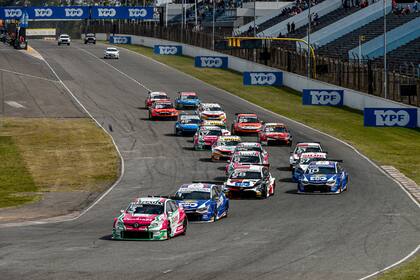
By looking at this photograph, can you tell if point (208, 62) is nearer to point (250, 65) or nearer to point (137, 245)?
point (250, 65)

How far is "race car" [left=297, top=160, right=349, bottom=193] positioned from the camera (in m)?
49.1

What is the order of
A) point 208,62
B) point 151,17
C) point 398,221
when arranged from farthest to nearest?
point 151,17, point 208,62, point 398,221

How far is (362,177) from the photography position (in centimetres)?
5494

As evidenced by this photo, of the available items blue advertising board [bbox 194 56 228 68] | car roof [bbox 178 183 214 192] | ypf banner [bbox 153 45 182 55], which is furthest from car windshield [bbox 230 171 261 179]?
ypf banner [bbox 153 45 182 55]

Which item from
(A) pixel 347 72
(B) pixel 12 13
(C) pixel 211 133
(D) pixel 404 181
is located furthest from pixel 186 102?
(B) pixel 12 13

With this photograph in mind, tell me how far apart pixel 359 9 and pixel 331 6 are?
1184 centimetres

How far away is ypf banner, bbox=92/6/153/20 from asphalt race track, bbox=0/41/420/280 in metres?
118

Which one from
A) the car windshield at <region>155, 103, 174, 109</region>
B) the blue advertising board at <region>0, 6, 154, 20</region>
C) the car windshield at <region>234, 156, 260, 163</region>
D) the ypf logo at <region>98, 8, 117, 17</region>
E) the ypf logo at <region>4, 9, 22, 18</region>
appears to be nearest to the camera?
the car windshield at <region>234, 156, 260, 163</region>

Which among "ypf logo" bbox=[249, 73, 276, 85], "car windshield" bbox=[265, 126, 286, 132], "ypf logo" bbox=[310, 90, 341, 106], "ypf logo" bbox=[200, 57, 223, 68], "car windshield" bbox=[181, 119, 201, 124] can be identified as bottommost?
"car windshield" bbox=[265, 126, 286, 132]

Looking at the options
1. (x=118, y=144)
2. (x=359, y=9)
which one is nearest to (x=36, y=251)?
(x=118, y=144)

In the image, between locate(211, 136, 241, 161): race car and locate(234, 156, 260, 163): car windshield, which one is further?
locate(211, 136, 241, 161): race car

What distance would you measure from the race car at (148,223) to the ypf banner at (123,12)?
151057 mm

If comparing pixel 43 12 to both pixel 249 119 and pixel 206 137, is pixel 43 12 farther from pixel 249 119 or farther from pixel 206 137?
pixel 206 137

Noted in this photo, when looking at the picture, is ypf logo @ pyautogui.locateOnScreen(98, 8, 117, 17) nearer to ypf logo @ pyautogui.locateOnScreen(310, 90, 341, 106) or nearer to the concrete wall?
the concrete wall
